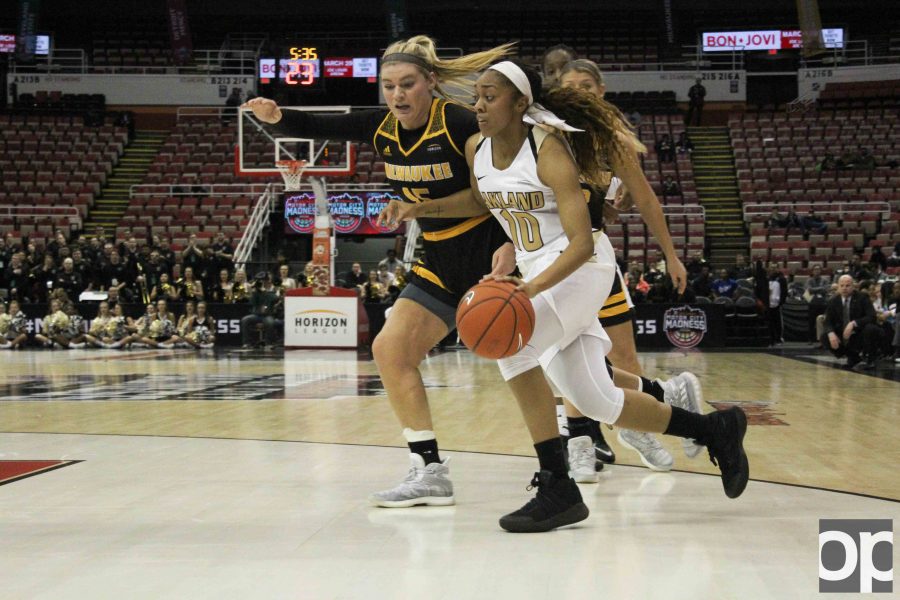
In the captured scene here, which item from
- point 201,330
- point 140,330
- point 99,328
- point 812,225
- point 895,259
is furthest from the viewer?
point 812,225

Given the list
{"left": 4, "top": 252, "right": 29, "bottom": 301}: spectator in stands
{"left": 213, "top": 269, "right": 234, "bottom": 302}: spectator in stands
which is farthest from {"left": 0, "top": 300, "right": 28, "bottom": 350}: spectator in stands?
{"left": 213, "top": 269, "right": 234, "bottom": 302}: spectator in stands

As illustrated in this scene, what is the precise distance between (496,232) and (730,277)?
15374 millimetres

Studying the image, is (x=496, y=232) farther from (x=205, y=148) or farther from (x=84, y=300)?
(x=205, y=148)

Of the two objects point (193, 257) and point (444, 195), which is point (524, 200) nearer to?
point (444, 195)

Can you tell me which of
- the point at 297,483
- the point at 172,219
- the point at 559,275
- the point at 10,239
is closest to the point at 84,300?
the point at 10,239

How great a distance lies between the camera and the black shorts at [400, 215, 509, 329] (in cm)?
408

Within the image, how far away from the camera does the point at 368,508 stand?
379 cm

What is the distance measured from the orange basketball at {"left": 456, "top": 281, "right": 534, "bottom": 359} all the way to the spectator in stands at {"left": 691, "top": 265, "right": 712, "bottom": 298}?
1529 cm

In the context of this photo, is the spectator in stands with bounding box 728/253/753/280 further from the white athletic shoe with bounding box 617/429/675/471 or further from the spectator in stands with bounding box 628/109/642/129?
the white athletic shoe with bounding box 617/429/675/471

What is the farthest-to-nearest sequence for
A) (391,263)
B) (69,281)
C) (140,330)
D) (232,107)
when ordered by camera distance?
1. (232,107)
2. (391,263)
3. (69,281)
4. (140,330)

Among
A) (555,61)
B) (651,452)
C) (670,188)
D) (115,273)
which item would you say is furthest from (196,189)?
(651,452)

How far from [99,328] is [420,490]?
1529 centimetres

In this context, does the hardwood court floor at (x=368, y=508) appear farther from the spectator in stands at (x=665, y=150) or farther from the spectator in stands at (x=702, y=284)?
the spectator in stands at (x=665, y=150)

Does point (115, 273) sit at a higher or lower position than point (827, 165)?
lower
